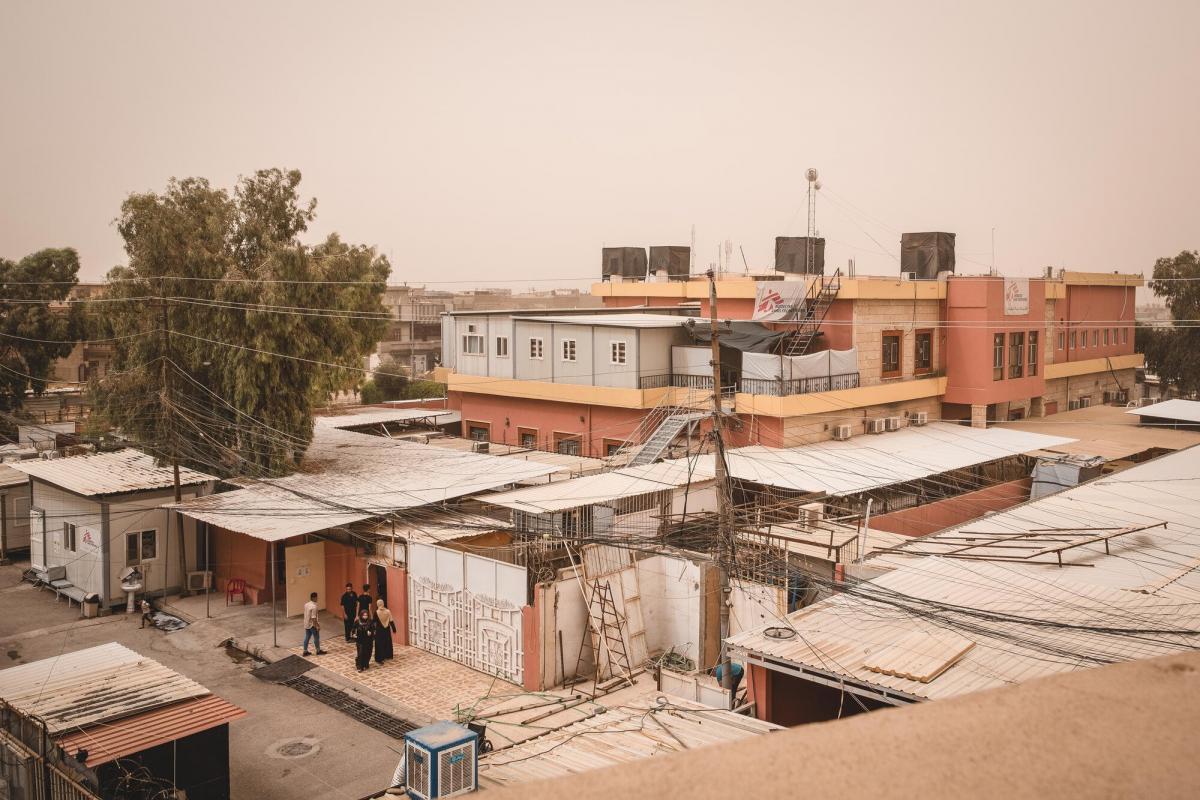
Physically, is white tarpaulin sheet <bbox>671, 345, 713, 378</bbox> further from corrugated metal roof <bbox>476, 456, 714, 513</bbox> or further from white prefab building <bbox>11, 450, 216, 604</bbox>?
white prefab building <bbox>11, 450, 216, 604</bbox>

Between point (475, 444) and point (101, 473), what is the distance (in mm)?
9394

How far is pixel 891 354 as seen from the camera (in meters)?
29.4

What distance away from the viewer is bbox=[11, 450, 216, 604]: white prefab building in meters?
20.4

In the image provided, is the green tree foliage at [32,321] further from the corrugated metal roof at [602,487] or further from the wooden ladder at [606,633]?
Result: the wooden ladder at [606,633]

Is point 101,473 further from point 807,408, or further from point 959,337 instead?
point 959,337

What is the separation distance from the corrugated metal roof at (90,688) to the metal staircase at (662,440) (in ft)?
40.7

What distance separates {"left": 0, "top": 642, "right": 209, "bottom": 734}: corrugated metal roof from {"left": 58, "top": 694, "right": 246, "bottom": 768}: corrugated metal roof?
10 cm

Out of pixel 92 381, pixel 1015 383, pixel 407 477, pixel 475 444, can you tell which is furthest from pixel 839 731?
pixel 1015 383

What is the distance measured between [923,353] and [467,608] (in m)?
19.7

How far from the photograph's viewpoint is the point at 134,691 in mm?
11195

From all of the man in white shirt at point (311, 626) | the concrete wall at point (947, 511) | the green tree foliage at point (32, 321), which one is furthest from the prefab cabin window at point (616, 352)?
the green tree foliage at point (32, 321)

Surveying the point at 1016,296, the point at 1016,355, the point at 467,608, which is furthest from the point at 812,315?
the point at 467,608

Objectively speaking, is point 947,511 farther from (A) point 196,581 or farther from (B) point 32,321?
(B) point 32,321

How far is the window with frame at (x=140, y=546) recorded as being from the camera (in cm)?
2067
